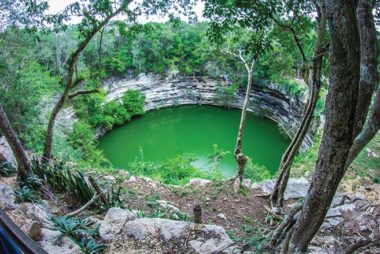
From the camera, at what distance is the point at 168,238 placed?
3.11 metres

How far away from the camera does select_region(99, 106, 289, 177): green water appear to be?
1219 cm

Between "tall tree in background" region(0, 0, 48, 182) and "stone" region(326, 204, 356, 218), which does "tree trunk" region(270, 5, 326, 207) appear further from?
"tall tree in background" region(0, 0, 48, 182)

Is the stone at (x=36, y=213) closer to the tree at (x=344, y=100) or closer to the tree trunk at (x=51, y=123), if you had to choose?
the tree trunk at (x=51, y=123)

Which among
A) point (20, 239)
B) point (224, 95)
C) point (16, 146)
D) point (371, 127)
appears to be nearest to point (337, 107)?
point (371, 127)

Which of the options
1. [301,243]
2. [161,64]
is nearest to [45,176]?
[301,243]

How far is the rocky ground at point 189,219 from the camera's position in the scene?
9.83ft

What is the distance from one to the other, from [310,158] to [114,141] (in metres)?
8.05

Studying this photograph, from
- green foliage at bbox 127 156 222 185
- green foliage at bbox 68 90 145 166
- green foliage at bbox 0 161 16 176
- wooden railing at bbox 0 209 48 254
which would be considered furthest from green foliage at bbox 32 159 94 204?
green foliage at bbox 68 90 145 166

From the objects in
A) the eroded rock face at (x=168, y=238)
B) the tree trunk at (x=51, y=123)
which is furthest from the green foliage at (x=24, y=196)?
the tree trunk at (x=51, y=123)

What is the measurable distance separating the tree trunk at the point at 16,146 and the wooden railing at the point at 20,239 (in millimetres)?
3162

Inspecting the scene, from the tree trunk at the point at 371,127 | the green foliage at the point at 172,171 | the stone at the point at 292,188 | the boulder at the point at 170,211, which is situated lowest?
the green foliage at the point at 172,171

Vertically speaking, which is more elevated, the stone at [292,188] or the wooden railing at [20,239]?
the wooden railing at [20,239]

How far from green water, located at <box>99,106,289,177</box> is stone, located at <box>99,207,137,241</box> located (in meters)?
7.56

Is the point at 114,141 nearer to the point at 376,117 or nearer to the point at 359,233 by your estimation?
the point at 359,233
